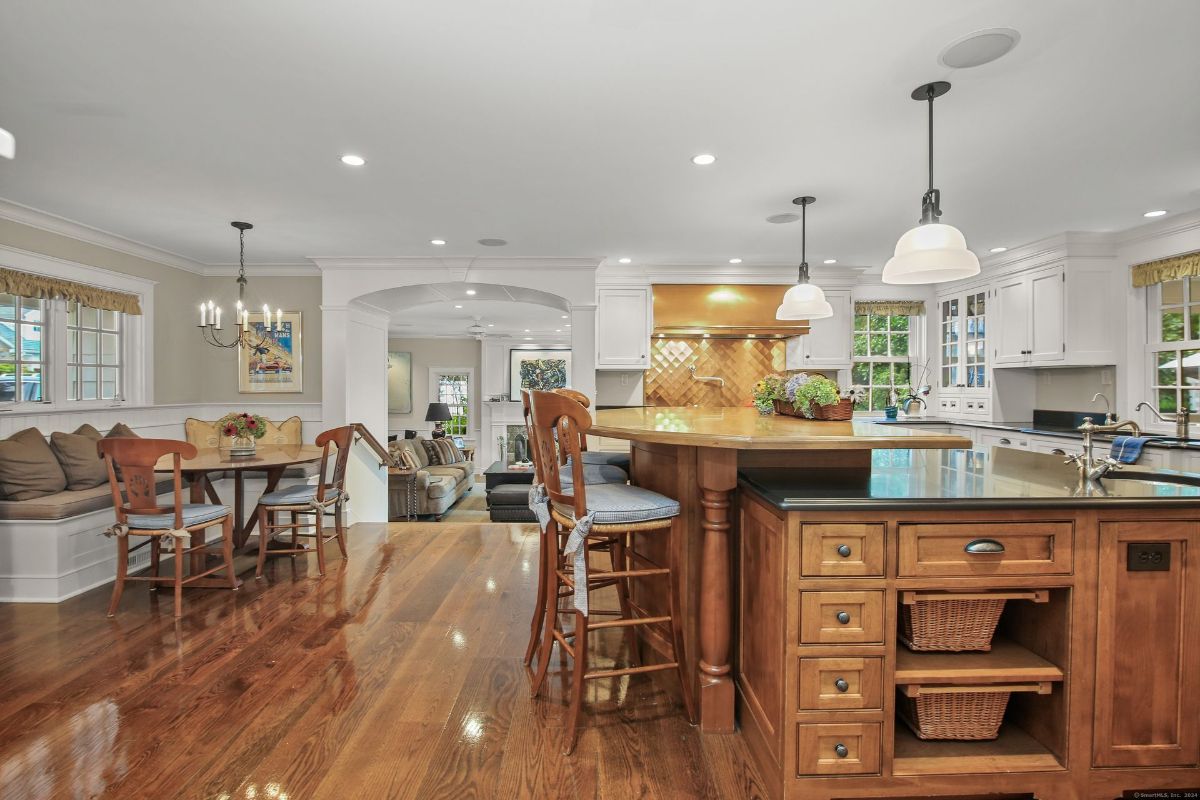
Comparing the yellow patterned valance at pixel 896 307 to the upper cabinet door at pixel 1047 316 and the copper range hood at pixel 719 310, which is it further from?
the upper cabinet door at pixel 1047 316

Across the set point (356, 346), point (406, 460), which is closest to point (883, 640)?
point (356, 346)

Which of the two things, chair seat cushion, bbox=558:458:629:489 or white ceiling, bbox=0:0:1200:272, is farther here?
chair seat cushion, bbox=558:458:629:489

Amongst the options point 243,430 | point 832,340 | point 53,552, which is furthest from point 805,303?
point 53,552

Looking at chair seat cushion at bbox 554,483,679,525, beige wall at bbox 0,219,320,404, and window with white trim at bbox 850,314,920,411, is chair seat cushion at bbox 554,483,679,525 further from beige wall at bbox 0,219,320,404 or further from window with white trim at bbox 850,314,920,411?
window with white trim at bbox 850,314,920,411

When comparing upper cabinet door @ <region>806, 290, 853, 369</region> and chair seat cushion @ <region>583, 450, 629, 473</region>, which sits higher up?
upper cabinet door @ <region>806, 290, 853, 369</region>

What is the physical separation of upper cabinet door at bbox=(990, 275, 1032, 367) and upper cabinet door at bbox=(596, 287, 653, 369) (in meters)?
3.17

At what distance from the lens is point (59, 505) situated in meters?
3.44

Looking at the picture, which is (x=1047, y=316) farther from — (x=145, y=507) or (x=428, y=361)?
(x=428, y=361)

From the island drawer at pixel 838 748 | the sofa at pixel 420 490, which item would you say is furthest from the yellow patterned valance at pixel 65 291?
the island drawer at pixel 838 748

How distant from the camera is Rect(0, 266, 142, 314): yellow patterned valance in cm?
393

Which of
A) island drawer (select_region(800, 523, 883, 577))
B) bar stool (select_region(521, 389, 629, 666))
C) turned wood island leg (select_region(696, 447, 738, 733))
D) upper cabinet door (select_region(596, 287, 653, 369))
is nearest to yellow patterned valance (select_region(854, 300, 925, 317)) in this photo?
upper cabinet door (select_region(596, 287, 653, 369))

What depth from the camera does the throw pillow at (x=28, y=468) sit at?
354 cm

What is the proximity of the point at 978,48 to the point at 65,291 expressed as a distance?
5.62m

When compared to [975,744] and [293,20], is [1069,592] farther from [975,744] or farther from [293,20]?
[293,20]
